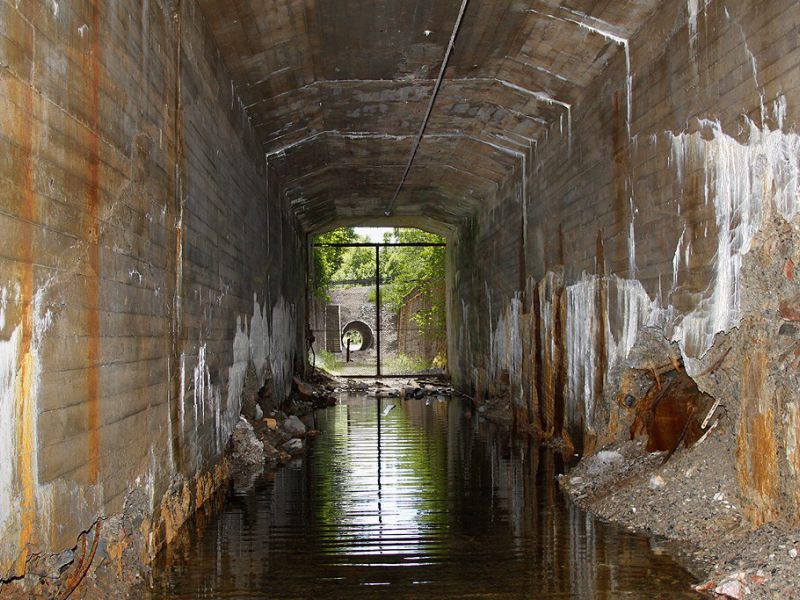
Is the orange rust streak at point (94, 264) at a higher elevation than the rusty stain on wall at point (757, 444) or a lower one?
higher

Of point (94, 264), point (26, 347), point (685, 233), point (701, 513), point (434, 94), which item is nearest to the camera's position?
point (26, 347)

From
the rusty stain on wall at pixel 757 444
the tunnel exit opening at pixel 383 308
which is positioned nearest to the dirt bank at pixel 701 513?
the rusty stain on wall at pixel 757 444

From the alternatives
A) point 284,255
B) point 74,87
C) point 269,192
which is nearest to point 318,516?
point 74,87

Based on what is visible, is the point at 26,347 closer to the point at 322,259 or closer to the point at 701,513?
the point at 701,513

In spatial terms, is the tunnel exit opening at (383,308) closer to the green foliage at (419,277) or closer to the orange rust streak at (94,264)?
the green foliage at (419,277)

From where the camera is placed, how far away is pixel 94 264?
3.71 metres

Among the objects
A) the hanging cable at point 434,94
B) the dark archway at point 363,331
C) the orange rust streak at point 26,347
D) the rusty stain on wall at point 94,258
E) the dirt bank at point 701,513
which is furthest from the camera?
the dark archway at point 363,331

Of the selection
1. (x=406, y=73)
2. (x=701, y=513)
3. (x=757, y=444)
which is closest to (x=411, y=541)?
(x=701, y=513)

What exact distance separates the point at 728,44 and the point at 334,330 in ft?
89.9

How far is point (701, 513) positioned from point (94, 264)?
4040 mm

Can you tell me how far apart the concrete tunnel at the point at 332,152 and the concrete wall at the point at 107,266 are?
0.02 metres

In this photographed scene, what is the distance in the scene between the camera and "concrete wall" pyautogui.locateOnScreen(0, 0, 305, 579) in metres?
2.94

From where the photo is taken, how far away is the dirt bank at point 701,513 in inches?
158

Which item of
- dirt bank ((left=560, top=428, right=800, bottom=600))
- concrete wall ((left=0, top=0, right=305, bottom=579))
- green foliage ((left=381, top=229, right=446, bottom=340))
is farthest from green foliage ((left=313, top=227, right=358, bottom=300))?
dirt bank ((left=560, top=428, right=800, bottom=600))
